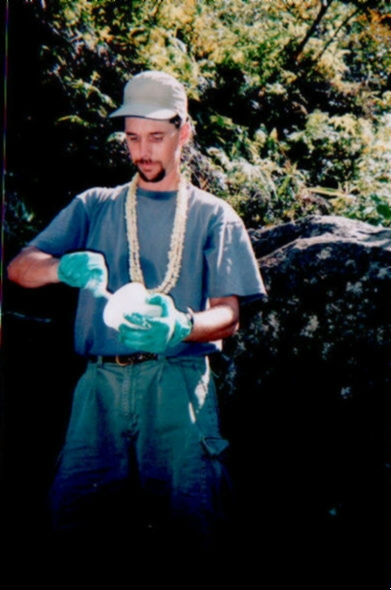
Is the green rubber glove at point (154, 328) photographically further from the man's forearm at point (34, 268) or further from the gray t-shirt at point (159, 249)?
the man's forearm at point (34, 268)

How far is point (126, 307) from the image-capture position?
6.48 feet

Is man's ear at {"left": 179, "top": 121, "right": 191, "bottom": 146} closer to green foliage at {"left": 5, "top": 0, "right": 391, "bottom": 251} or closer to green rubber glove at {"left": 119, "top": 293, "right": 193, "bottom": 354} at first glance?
green rubber glove at {"left": 119, "top": 293, "right": 193, "bottom": 354}

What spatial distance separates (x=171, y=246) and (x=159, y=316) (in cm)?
40

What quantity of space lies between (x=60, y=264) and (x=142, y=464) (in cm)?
95

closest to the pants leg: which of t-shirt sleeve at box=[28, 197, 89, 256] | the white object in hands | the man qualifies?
the man

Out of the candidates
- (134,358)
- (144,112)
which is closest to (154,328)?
(134,358)

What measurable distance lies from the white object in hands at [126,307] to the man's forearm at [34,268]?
383 millimetres

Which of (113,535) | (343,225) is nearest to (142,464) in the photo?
(113,535)

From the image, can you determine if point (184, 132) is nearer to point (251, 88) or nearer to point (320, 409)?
point (320, 409)

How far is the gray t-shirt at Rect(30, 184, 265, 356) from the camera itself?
2.26 meters

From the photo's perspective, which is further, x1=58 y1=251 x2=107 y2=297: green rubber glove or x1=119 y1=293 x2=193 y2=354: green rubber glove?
x1=58 y1=251 x2=107 y2=297: green rubber glove

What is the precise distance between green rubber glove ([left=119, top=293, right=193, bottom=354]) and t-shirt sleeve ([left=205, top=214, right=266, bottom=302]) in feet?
0.97


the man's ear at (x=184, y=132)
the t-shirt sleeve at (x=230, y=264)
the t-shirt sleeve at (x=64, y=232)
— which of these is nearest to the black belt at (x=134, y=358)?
the t-shirt sleeve at (x=230, y=264)

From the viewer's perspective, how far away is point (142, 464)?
2.17 m
